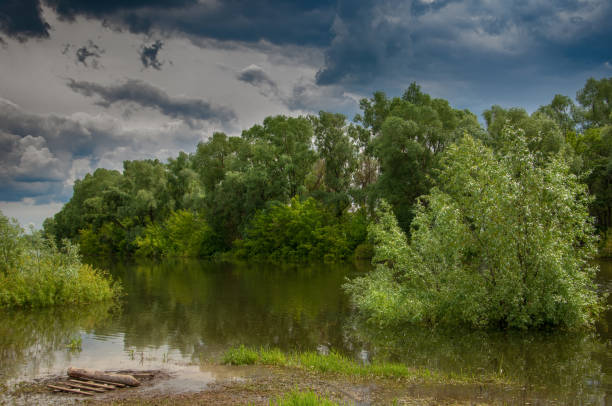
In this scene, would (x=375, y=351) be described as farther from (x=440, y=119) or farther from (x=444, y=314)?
(x=440, y=119)

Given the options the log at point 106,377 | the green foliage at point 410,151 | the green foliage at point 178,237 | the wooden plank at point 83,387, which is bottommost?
the wooden plank at point 83,387

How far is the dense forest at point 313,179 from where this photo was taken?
157 ft

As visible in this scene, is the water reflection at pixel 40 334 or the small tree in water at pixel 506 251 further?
the small tree in water at pixel 506 251

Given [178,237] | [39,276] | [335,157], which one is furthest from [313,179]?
[39,276]

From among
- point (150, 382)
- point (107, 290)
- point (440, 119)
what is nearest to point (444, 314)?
point (150, 382)

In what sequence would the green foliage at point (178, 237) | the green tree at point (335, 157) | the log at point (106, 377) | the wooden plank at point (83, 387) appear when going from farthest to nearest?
the green foliage at point (178, 237) → the green tree at point (335, 157) → the log at point (106, 377) → the wooden plank at point (83, 387)

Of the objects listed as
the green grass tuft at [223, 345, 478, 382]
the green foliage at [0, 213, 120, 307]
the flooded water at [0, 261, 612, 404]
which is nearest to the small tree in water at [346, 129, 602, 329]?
the flooded water at [0, 261, 612, 404]

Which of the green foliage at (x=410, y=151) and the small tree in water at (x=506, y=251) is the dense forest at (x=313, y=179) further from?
the small tree in water at (x=506, y=251)

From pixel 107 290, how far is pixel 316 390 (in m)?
20.3

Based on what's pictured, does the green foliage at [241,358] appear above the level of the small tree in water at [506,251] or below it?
below

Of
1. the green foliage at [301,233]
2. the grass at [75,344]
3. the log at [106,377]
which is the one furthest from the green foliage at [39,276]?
the green foliage at [301,233]

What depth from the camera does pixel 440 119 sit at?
52.4 metres

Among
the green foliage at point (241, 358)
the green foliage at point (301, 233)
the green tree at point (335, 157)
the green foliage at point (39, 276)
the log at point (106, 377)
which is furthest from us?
the green tree at point (335, 157)

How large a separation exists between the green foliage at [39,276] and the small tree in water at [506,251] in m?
16.7
